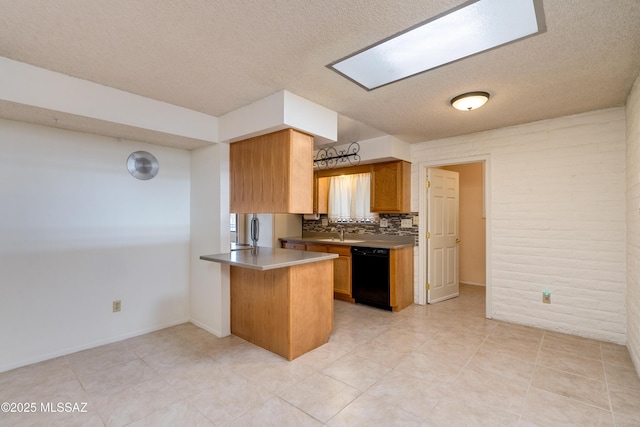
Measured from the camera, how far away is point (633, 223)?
2459 mm

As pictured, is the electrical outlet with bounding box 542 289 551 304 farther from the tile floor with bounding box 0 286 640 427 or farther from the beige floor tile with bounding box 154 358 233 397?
the beige floor tile with bounding box 154 358 233 397

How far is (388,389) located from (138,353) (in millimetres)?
2205

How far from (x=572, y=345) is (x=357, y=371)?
217cm

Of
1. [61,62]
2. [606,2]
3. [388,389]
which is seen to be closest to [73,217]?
[61,62]

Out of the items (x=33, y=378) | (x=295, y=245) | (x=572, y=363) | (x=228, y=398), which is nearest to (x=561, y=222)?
(x=572, y=363)

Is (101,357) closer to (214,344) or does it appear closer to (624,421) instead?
(214,344)

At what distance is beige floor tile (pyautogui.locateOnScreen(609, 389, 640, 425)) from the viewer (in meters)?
1.84

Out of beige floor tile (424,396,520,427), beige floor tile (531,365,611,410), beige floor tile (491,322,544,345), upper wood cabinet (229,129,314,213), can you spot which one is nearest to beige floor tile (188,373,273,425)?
beige floor tile (424,396,520,427)

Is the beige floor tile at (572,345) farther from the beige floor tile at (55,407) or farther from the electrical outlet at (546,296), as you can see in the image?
the beige floor tile at (55,407)

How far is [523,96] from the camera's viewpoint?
2.60m

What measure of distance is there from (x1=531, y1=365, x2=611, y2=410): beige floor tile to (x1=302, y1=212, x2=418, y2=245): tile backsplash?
85.6 inches

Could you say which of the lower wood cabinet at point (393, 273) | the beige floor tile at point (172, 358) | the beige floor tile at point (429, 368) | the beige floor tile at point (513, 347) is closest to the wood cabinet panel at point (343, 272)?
the lower wood cabinet at point (393, 273)

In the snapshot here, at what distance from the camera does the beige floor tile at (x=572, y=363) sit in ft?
7.62

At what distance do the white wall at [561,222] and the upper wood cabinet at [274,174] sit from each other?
1.84m
